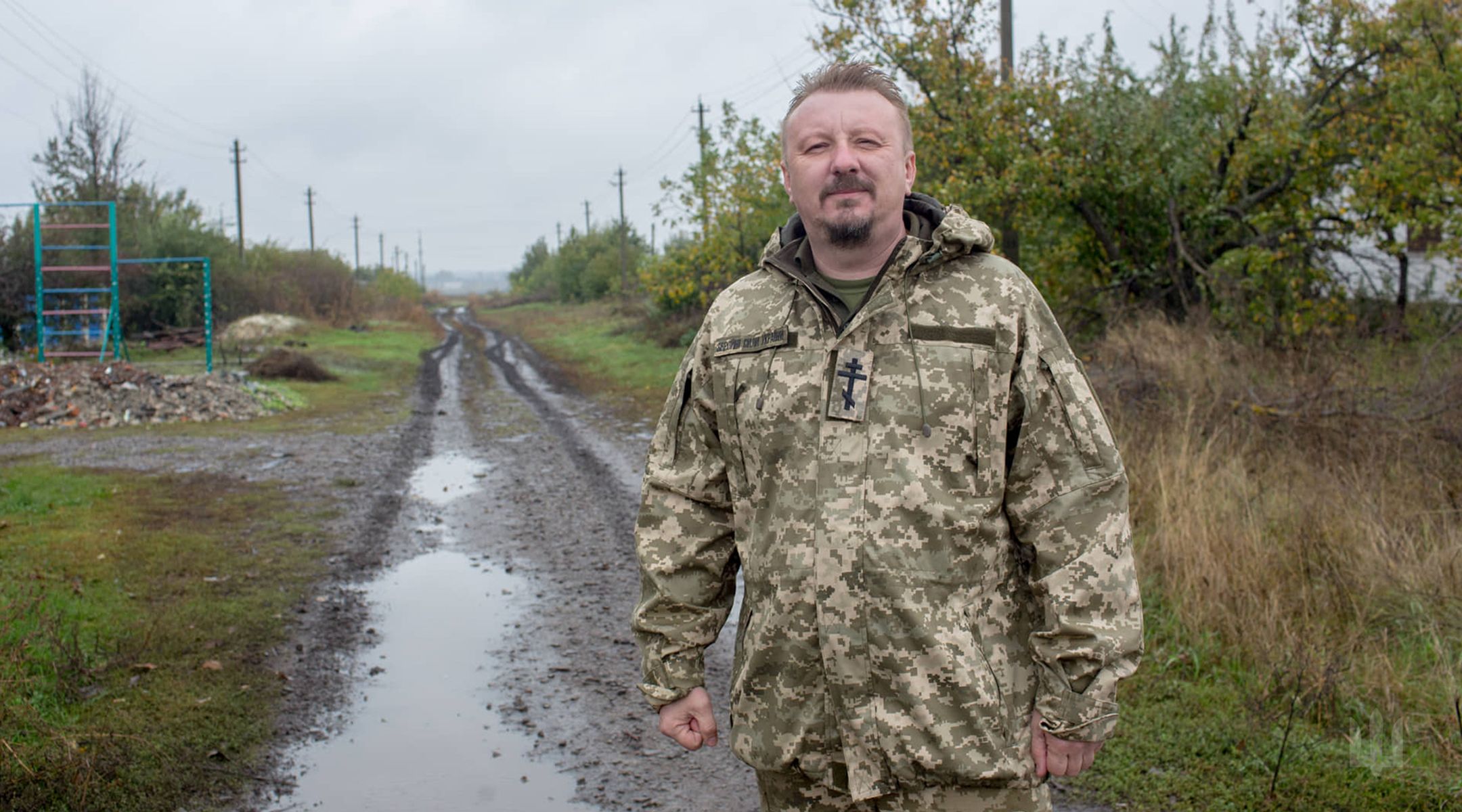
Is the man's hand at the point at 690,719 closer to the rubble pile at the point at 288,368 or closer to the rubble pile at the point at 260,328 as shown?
the rubble pile at the point at 288,368

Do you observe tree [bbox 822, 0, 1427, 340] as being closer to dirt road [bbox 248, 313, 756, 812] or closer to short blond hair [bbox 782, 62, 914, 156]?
dirt road [bbox 248, 313, 756, 812]

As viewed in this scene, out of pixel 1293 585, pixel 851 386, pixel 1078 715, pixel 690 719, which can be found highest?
pixel 851 386

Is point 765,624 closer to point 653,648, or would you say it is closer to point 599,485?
point 653,648

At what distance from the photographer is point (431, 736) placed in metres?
4.74

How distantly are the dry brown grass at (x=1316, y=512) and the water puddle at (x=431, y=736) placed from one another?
3026 mm

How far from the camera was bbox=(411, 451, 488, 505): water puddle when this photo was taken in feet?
33.4

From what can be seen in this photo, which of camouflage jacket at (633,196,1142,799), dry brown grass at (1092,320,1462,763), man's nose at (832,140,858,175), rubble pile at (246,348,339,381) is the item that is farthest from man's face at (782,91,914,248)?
rubble pile at (246,348,339,381)

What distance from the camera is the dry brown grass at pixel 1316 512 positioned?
4645 mm

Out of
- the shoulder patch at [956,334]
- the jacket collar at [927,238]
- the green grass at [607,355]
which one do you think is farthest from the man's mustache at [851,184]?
the green grass at [607,355]

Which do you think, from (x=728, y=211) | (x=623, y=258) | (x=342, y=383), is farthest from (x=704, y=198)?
(x=623, y=258)

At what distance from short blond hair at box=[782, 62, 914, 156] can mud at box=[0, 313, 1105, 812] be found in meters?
2.57

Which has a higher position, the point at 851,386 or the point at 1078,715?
the point at 851,386

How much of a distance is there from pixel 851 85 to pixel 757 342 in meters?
0.55

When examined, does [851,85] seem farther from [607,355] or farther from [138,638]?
[607,355]
